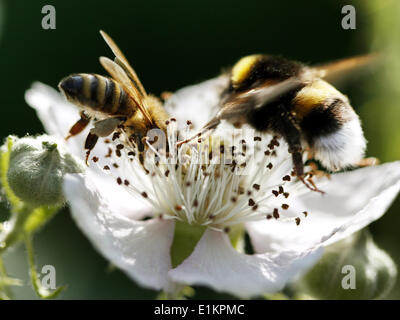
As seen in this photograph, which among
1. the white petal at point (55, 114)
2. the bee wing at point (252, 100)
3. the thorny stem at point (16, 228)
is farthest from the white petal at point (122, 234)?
the bee wing at point (252, 100)

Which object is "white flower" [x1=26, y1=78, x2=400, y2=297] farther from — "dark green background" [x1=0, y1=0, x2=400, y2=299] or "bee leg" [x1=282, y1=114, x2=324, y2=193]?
"dark green background" [x1=0, y1=0, x2=400, y2=299]

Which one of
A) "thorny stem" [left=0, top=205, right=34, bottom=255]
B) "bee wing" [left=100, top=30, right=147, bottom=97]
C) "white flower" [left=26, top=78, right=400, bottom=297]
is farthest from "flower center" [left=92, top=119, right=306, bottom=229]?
"thorny stem" [left=0, top=205, right=34, bottom=255]

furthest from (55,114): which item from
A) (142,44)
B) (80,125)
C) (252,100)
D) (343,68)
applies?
(142,44)

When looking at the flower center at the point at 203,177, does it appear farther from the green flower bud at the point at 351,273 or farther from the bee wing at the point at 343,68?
the bee wing at the point at 343,68

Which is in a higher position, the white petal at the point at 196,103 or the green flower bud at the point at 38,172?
the green flower bud at the point at 38,172

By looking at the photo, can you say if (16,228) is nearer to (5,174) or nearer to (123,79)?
(5,174)
